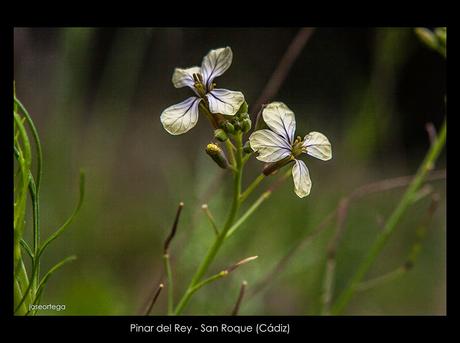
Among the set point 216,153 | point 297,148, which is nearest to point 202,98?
point 216,153

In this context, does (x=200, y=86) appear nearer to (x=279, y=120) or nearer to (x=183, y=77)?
(x=183, y=77)

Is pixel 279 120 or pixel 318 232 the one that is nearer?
pixel 279 120

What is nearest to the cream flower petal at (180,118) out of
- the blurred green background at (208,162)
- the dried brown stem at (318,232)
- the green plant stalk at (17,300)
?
the green plant stalk at (17,300)

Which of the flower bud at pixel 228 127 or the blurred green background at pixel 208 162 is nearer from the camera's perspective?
the flower bud at pixel 228 127

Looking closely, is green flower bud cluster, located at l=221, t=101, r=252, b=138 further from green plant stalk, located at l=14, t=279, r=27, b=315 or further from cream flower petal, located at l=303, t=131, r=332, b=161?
green plant stalk, located at l=14, t=279, r=27, b=315

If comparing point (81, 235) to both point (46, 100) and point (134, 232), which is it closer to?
point (134, 232)

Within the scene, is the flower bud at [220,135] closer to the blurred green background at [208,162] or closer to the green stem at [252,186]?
the green stem at [252,186]
